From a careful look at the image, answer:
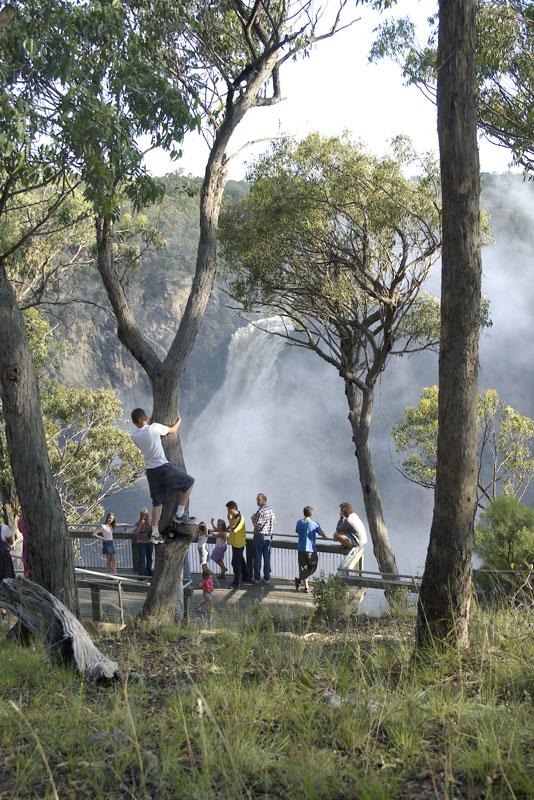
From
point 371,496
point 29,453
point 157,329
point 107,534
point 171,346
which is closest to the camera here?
point 29,453

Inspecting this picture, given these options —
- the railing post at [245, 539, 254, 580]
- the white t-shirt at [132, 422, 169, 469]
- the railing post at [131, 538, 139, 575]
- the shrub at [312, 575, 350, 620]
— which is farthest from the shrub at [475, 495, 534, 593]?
the railing post at [131, 538, 139, 575]

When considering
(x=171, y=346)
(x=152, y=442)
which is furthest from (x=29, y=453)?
(x=171, y=346)

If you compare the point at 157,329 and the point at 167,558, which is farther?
the point at 157,329

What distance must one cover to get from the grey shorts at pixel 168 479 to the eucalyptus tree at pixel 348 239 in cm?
722

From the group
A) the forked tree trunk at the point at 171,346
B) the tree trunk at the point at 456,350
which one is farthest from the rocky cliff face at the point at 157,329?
the tree trunk at the point at 456,350

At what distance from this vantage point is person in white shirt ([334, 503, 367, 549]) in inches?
577

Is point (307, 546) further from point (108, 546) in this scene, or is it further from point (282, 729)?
point (282, 729)

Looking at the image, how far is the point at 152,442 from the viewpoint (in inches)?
352

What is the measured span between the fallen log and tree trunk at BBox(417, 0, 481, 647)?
226 cm

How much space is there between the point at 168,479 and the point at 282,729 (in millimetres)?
4777

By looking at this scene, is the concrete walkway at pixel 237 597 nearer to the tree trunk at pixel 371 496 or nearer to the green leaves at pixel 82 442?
the tree trunk at pixel 371 496

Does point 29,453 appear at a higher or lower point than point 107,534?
higher

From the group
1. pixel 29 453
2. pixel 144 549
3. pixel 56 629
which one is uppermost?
pixel 29 453

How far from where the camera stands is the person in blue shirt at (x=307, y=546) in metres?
14.9
